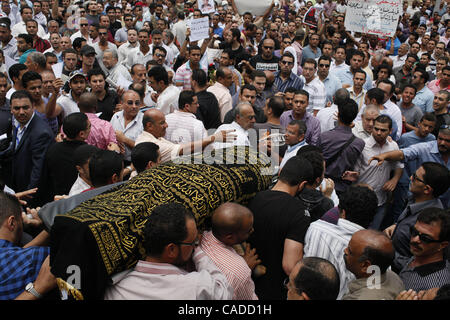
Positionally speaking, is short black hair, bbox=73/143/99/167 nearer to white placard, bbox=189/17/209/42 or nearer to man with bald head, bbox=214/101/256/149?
man with bald head, bbox=214/101/256/149

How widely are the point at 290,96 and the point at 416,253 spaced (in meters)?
3.25

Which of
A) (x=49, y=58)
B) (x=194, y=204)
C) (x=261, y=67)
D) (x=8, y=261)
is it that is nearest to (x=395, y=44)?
(x=261, y=67)

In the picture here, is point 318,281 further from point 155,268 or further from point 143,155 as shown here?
point 143,155

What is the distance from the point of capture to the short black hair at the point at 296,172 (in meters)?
2.86

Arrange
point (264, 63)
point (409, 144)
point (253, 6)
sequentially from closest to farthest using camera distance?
1. point (409, 144)
2. point (264, 63)
3. point (253, 6)

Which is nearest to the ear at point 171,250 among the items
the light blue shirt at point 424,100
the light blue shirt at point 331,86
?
the light blue shirt at point 331,86

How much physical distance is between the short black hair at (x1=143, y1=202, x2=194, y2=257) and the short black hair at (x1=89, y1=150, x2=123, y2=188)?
89 centimetres

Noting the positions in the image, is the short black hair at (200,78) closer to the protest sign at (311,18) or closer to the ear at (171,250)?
the ear at (171,250)

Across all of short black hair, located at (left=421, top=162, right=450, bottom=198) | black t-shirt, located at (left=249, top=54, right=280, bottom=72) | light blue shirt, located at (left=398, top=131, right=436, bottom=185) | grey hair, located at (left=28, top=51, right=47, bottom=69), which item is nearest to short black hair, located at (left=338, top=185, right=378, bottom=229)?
short black hair, located at (left=421, top=162, right=450, bottom=198)

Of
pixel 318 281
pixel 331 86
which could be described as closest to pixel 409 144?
pixel 331 86

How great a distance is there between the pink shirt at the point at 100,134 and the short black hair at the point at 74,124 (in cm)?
51

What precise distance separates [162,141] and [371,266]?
A: 2268 millimetres

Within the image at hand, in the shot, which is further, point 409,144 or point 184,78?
point 184,78

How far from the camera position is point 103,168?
287 centimetres
